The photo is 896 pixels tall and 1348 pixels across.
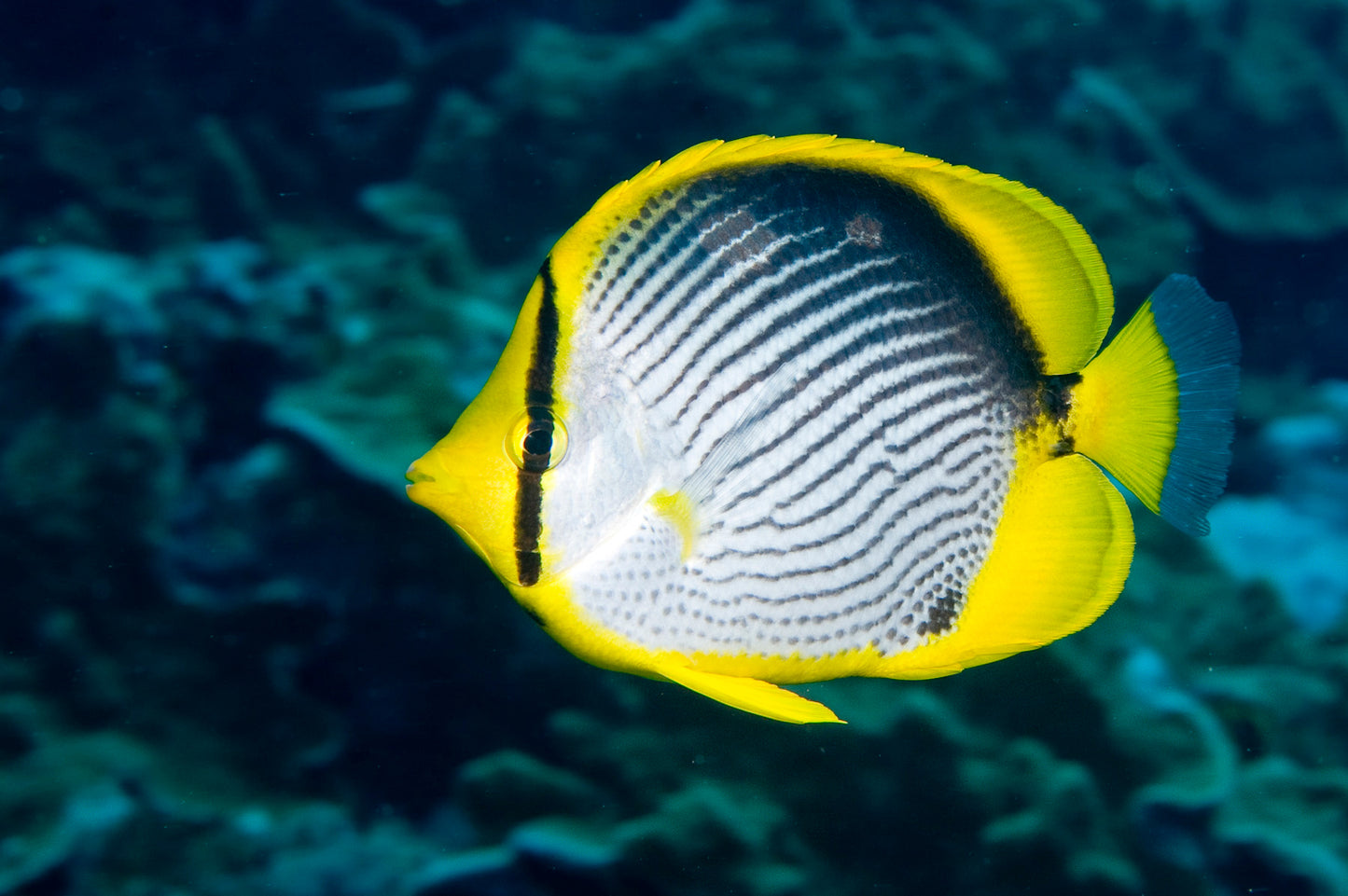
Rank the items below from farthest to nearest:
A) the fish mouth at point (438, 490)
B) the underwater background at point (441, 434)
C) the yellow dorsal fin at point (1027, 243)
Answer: the underwater background at point (441, 434)
the yellow dorsal fin at point (1027, 243)
the fish mouth at point (438, 490)

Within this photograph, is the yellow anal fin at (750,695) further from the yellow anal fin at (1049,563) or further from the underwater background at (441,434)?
the underwater background at (441,434)

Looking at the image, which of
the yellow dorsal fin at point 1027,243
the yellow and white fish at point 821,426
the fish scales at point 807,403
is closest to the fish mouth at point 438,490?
the yellow and white fish at point 821,426

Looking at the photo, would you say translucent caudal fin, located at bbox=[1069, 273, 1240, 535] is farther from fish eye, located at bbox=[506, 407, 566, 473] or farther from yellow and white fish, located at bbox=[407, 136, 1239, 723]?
fish eye, located at bbox=[506, 407, 566, 473]

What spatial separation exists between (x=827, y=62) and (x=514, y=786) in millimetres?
1789

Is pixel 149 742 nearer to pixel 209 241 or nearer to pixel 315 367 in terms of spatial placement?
pixel 315 367

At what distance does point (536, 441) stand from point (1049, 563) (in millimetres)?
626

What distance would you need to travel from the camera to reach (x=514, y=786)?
1.47m

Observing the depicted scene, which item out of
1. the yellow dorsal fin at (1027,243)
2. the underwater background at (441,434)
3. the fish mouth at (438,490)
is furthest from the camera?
the underwater background at (441,434)

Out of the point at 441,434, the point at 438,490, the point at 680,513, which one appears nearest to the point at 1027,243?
the point at 680,513

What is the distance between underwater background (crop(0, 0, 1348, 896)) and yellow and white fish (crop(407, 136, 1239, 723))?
2.63 ft

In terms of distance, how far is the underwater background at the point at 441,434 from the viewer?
147cm

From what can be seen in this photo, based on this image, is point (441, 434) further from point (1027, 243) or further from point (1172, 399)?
point (1172, 399)

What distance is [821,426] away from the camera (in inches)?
29.5

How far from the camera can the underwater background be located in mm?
1466
